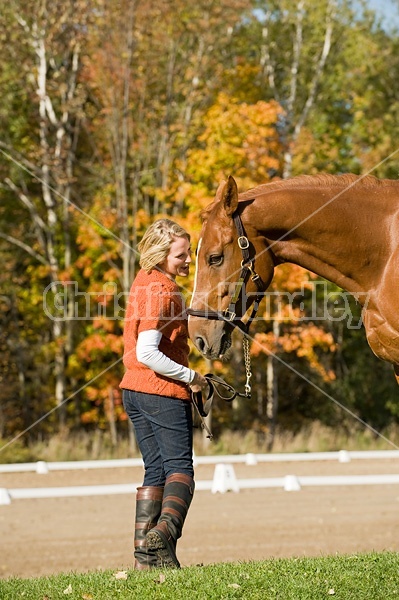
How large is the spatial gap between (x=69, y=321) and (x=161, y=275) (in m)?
17.6

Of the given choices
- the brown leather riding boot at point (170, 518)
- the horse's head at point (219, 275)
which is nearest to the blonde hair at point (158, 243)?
the horse's head at point (219, 275)

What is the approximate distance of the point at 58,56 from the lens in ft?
76.9

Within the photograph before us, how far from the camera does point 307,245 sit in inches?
220

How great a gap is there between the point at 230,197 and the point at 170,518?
6.28 feet

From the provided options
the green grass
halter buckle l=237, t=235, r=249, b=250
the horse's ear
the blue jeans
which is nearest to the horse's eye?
halter buckle l=237, t=235, r=249, b=250

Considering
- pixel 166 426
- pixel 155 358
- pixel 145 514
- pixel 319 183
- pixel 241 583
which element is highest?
pixel 319 183

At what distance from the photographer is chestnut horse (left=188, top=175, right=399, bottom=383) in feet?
17.2

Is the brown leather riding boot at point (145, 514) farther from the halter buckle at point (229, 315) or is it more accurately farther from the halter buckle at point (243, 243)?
the halter buckle at point (243, 243)

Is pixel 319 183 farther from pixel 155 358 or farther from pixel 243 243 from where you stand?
pixel 155 358

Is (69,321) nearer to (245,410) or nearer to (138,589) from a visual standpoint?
(245,410)

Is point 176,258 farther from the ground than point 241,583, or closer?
farther from the ground

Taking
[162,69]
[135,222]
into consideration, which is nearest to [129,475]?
[135,222]

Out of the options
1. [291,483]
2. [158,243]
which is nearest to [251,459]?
[291,483]

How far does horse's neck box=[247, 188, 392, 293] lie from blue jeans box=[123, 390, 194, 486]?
1.16 metres
